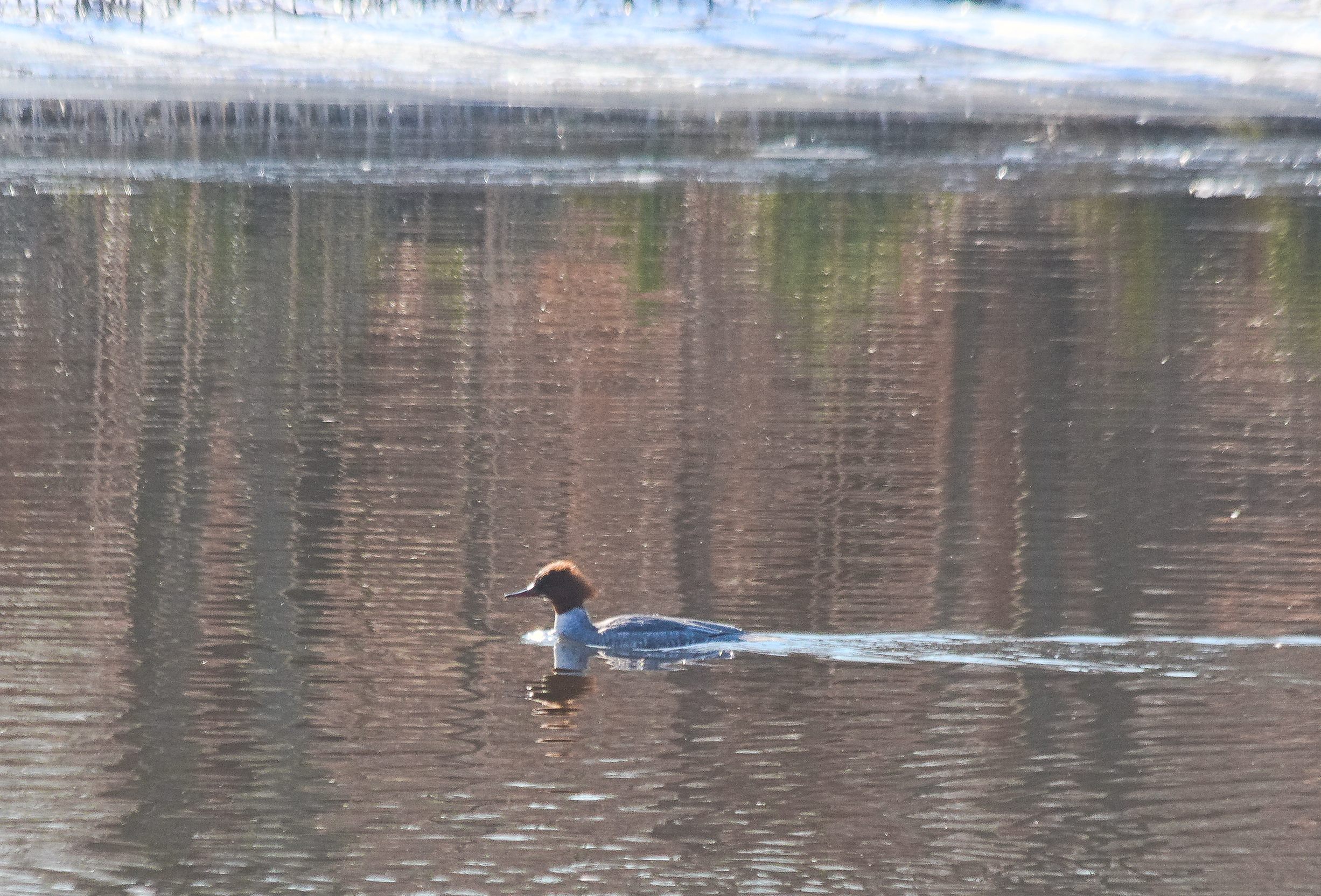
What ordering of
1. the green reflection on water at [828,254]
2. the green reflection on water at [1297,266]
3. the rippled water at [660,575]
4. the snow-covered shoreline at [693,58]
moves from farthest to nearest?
the snow-covered shoreline at [693,58]
the green reflection on water at [828,254]
the green reflection on water at [1297,266]
the rippled water at [660,575]

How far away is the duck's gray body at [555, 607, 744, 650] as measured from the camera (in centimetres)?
946

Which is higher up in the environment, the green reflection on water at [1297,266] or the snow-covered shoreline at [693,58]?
the snow-covered shoreline at [693,58]

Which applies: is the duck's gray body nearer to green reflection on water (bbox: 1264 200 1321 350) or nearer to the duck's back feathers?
the duck's back feathers

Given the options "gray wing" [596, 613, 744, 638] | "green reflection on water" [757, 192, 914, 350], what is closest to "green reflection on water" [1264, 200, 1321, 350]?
"green reflection on water" [757, 192, 914, 350]

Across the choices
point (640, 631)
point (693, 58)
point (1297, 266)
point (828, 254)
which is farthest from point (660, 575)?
point (693, 58)

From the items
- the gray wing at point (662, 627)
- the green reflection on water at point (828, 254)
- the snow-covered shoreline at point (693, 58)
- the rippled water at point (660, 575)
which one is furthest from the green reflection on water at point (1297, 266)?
the snow-covered shoreline at point (693, 58)

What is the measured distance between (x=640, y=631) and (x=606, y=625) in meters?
0.22

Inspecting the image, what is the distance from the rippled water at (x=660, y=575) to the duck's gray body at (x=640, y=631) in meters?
0.10

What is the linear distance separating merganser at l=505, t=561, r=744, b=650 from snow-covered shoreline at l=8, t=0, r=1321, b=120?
32.2m

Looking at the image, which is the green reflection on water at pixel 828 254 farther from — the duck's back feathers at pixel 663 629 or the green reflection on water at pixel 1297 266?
the duck's back feathers at pixel 663 629

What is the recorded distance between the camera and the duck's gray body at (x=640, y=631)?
9.46m

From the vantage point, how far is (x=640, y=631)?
962 centimetres

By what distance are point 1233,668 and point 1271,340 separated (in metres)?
9.88

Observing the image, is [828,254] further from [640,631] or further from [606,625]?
[640,631]
